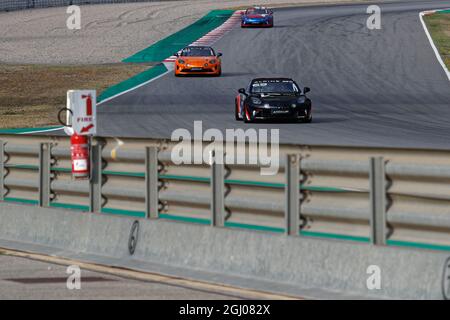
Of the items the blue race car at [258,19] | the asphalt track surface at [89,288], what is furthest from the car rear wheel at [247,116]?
the blue race car at [258,19]

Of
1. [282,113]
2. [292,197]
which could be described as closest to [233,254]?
[292,197]

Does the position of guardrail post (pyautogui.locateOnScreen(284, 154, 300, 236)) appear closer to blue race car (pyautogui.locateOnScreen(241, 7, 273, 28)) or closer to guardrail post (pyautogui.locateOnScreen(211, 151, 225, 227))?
guardrail post (pyautogui.locateOnScreen(211, 151, 225, 227))

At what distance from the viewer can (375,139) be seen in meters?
27.9

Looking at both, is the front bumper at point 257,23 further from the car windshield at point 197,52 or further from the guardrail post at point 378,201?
the guardrail post at point 378,201

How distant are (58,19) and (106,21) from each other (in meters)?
4.08

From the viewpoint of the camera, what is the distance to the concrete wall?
9508mm

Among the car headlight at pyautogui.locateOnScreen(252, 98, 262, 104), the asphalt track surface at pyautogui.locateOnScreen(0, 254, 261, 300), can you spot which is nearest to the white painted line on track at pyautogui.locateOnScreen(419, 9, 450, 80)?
the car headlight at pyautogui.locateOnScreen(252, 98, 262, 104)

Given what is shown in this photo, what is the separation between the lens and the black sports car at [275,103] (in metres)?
32.9

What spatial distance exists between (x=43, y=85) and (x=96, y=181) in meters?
38.1

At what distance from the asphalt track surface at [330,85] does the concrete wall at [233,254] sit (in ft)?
45.3

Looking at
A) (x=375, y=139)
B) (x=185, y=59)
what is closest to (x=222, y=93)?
(x=185, y=59)

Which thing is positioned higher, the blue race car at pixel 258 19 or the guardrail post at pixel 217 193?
the blue race car at pixel 258 19

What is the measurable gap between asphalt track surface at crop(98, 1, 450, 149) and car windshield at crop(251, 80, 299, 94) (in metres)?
0.98
